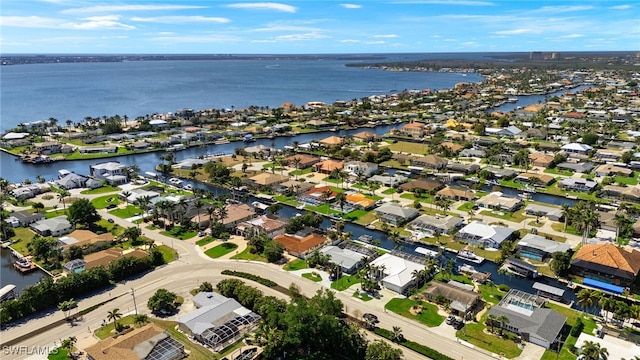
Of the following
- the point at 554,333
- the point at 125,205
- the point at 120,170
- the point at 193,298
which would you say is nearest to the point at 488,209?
the point at 554,333

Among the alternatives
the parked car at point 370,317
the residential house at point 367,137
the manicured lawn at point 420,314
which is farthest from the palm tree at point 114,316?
the residential house at point 367,137

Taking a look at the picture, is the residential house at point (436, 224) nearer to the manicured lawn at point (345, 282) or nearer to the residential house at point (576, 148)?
the manicured lawn at point (345, 282)

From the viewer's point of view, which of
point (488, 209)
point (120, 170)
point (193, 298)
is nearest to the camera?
point (193, 298)

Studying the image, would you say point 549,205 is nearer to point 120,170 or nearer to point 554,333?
point 554,333

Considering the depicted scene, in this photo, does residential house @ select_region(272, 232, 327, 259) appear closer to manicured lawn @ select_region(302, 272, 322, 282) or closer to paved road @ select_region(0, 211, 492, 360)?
paved road @ select_region(0, 211, 492, 360)

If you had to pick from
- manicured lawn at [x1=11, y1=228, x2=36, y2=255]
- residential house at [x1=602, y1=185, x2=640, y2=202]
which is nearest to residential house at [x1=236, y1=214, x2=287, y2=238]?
manicured lawn at [x1=11, y1=228, x2=36, y2=255]
